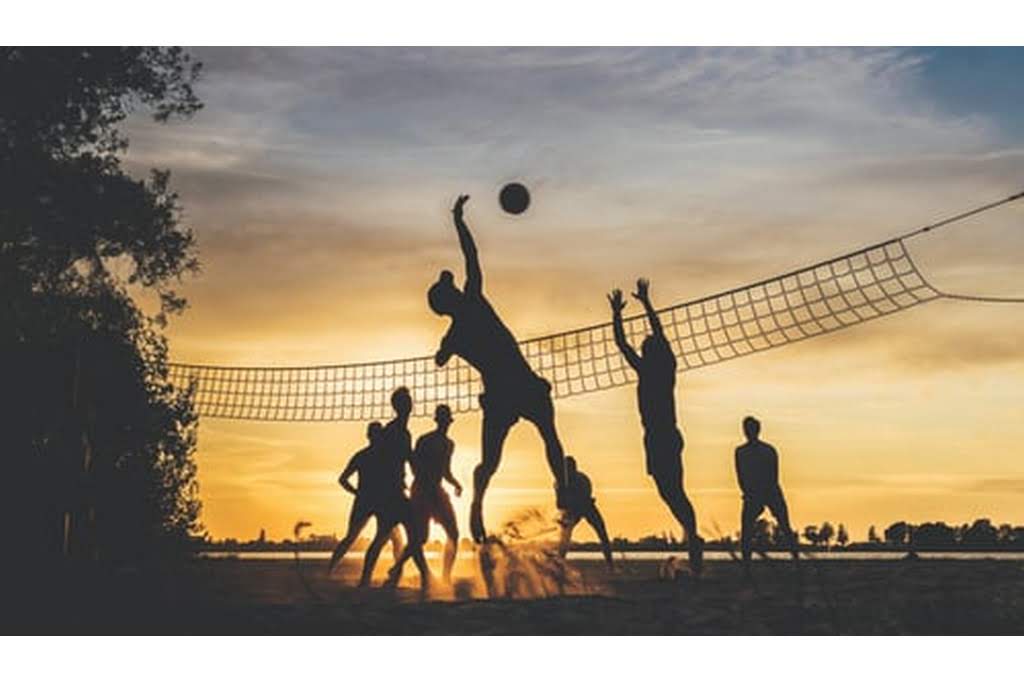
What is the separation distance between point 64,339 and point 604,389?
5377 mm

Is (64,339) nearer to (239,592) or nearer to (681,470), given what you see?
(239,592)

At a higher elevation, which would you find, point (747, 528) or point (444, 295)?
point (444, 295)

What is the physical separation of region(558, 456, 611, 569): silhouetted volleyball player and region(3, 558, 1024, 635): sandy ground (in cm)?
43

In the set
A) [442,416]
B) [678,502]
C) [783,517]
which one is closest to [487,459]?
[442,416]

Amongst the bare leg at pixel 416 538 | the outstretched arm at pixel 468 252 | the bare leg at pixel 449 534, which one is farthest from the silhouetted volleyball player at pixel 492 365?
the bare leg at pixel 416 538

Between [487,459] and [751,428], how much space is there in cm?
218

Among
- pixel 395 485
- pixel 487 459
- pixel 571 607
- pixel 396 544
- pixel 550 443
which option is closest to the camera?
pixel 571 607

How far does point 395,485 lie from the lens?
12.6m

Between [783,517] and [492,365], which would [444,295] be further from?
[783,517]

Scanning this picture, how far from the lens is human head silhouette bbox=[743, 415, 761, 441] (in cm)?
1262

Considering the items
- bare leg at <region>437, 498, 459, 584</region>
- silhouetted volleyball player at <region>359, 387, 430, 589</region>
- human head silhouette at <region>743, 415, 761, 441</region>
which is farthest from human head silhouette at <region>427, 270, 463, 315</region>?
human head silhouette at <region>743, 415, 761, 441</region>

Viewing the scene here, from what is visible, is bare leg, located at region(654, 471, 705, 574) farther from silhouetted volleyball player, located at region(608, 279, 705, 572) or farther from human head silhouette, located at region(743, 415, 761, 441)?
human head silhouette, located at region(743, 415, 761, 441)

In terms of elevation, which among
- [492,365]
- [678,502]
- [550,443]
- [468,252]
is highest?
[468,252]

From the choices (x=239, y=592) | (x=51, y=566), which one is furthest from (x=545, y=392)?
(x=51, y=566)
